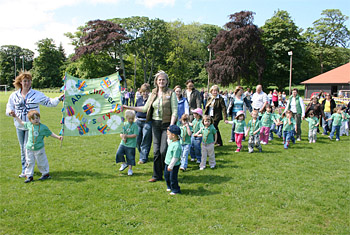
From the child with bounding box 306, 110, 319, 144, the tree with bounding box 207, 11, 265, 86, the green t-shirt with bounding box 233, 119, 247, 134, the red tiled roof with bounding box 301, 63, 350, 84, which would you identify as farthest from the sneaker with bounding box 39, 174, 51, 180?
the red tiled roof with bounding box 301, 63, 350, 84

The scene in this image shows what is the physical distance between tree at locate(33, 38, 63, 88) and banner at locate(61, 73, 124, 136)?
75.7 metres

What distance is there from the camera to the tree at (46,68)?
75.8 meters

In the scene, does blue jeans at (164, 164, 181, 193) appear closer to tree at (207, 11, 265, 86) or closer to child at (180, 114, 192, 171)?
child at (180, 114, 192, 171)

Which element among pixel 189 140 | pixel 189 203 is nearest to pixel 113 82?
pixel 189 140

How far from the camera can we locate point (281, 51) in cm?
5091

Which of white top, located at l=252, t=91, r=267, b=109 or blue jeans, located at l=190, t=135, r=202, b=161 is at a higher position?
white top, located at l=252, t=91, r=267, b=109

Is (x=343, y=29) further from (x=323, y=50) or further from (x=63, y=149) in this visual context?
(x=63, y=149)

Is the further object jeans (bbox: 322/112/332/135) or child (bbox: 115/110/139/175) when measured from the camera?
jeans (bbox: 322/112/332/135)

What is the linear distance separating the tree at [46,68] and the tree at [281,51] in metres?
54.2

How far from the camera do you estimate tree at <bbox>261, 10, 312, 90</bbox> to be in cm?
5044

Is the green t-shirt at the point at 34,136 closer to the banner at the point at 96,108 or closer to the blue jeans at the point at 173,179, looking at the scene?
the banner at the point at 96,108

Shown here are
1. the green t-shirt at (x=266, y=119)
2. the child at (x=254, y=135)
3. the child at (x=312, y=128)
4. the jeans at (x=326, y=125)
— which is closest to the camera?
the child at (x=254, y=135)

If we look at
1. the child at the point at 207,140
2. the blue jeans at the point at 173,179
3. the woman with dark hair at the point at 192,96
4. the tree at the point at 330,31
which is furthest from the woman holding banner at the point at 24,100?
the tree at the point at 330,31

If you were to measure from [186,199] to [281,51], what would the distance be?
168ft
